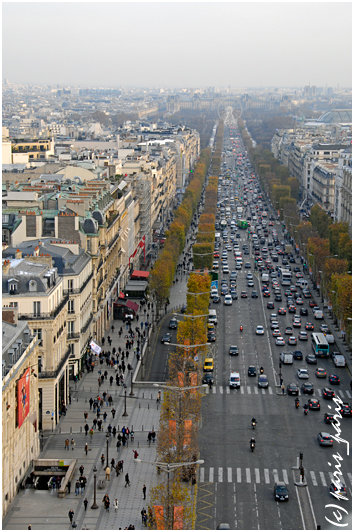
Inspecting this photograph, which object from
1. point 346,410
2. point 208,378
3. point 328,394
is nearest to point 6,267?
point 208,378

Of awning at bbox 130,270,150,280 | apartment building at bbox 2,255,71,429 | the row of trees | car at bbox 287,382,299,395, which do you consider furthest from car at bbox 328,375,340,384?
awning at bbox 130,270,150,280

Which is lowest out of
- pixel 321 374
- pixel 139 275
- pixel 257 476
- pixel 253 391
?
pixel 257 476

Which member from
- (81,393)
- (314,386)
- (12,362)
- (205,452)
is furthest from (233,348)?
(12,362)

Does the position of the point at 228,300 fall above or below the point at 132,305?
below

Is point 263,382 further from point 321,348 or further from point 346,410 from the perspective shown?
point 321,348

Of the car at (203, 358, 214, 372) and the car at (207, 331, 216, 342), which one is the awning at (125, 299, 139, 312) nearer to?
the car at (207, 331, 216, 342)
